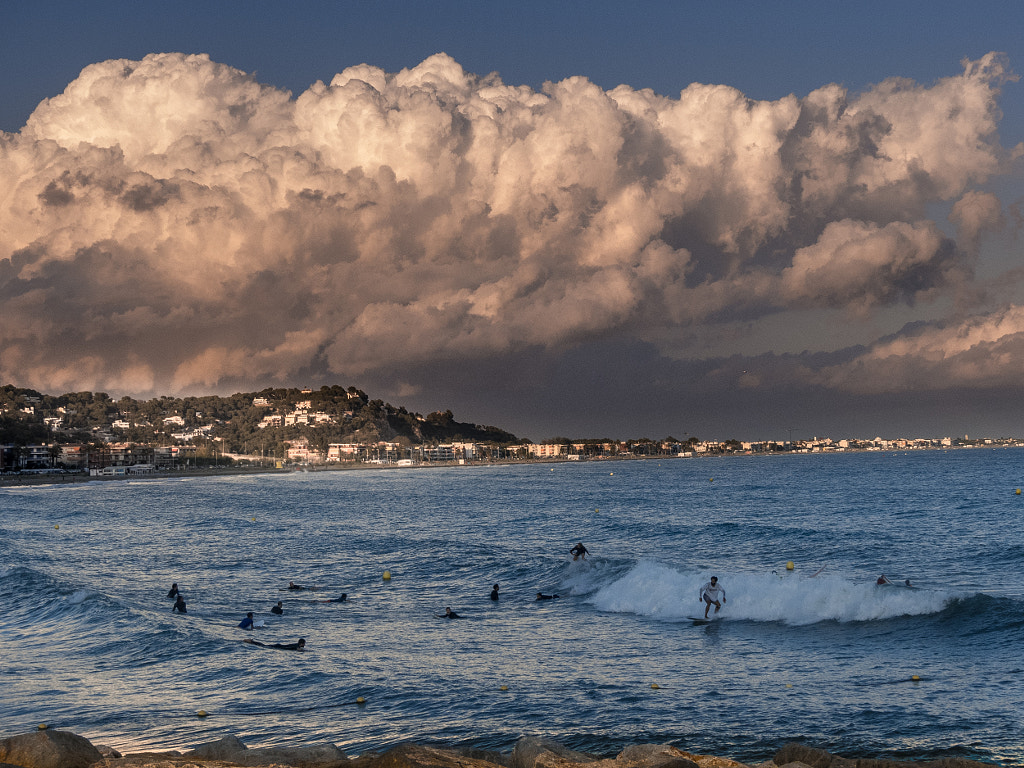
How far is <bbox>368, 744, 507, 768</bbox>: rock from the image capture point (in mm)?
11844

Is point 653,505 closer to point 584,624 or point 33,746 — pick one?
point 584,624

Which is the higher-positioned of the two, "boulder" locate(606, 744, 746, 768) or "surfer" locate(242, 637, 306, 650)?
"boulder" locate(606, 744, 746, 768)

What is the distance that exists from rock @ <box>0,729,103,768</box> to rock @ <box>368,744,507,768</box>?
15.7 feet

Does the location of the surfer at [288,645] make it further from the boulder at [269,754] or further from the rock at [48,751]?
the rock at [48,751]

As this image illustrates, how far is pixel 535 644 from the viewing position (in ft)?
83.0

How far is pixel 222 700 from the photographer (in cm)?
1969

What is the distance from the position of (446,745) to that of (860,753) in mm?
7786

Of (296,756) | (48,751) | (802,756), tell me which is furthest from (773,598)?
(48,751)

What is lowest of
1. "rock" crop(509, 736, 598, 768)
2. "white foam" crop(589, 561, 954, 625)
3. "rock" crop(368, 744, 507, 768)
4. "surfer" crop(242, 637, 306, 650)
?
"surfer" crop(242, 637, 306, 650)

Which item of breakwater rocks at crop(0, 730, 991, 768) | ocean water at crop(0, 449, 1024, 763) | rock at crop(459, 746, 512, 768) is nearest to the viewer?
breakwater rocks at crop(0, 730, 991, 768)

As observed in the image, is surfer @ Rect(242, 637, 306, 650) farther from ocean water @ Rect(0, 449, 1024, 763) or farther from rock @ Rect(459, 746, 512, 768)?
rock @ Rect(459, 746, 512, 768)

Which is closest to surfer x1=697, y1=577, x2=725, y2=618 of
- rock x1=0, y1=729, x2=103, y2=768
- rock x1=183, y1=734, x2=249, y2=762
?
Answer: rock x1=183, y1=734, x2=249, y2=762

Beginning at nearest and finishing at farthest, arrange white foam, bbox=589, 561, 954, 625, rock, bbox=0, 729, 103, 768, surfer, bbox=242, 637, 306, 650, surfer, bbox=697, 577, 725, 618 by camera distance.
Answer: rock, bbox=0, 729, 103, 768, surfer, bbox=242, 637, 306, 650, white foam, bbox=589, 561, 954, 625, surfer, bbox=697, 577, 725, 618

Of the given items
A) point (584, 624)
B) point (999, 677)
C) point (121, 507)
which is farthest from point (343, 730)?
point (121, 507)
